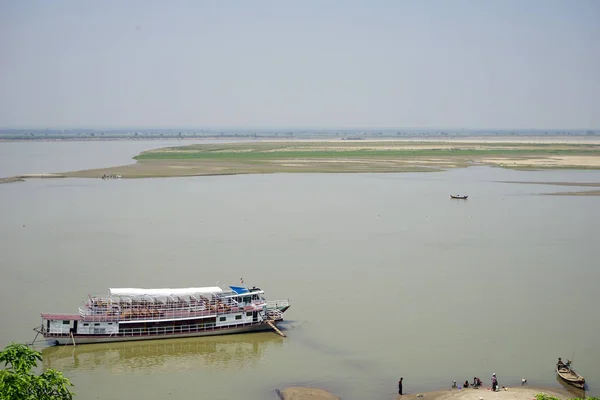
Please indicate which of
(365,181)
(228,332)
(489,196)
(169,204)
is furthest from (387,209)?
(228,332)

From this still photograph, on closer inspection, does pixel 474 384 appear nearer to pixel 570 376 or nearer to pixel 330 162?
pixel 570 376

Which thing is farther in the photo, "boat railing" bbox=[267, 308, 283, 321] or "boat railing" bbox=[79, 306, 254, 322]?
"boat railing" bbox=[267, 308, 283, 321]

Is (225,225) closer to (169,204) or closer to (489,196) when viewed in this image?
(169,204)

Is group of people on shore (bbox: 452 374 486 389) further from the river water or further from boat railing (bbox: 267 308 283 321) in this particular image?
boat railing (bbox: 267 308 283 321)

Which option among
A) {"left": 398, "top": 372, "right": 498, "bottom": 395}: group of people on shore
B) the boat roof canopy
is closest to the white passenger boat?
the boat roof canopy

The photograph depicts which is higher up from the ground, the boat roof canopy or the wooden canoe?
the boat roof canopy

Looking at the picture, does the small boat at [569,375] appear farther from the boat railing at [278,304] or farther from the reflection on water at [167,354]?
the boat railing at [278,304]

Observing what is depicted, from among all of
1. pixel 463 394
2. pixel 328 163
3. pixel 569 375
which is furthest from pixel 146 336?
pixel 328 163
